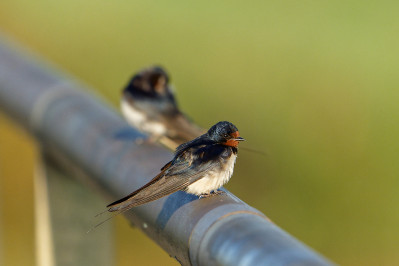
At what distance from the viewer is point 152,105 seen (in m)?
4.57

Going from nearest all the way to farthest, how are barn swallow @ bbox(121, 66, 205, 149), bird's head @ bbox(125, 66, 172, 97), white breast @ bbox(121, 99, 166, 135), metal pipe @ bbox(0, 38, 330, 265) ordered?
metal pipe @ bbox(0, 38, 330, 265), barn swallow @ bbox(121, 66, 205, 149), white breast @ bbox(121, 99, 166, 135), bird's head @ bbox(125, 66, 172, 97)

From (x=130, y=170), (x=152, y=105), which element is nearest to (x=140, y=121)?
(x=152, y=105)

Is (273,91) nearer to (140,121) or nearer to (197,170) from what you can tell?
(140,121)

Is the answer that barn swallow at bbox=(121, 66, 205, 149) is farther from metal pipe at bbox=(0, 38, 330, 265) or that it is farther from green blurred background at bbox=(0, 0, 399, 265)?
metal pipe at bbox=(0, 38, 330, 265)

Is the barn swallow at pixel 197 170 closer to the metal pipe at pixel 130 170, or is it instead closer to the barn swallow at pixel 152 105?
the metal pipe at pixel 130 170

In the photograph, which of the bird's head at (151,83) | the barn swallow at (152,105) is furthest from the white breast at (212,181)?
the bird's head at (151,83)

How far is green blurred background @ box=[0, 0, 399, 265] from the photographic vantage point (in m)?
4.96

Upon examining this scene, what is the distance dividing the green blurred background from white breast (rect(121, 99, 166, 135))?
37.5 inches

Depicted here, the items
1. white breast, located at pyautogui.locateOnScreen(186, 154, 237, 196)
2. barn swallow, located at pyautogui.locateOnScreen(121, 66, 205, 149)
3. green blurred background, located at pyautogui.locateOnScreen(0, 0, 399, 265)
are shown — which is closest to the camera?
white breast, located at pyautogui.locateOnScreen(186, 154, 237, 196)

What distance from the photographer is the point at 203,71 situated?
21.2 feet

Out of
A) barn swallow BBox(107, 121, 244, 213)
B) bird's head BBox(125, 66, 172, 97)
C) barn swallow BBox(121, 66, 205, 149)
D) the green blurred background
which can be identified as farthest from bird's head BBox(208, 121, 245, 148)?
the green blurred background

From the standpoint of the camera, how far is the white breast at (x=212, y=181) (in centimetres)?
197

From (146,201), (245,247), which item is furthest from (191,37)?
(245,247)

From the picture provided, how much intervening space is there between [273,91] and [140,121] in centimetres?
189
